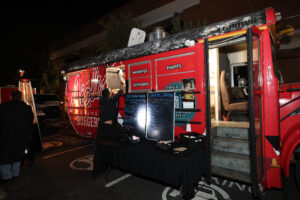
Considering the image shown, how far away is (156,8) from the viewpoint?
13.4m

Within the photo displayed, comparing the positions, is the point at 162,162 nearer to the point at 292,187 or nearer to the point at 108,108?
the point at 108,108

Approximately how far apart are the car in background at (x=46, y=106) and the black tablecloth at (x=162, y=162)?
852cm

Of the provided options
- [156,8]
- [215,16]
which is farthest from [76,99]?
[156,8]

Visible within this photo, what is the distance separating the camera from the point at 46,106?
10297 millimetres

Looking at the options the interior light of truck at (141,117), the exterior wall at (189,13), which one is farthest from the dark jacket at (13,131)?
the exterior wall at (189,13)

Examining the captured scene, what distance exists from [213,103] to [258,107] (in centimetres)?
281

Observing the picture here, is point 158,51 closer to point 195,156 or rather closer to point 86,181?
point 195,156

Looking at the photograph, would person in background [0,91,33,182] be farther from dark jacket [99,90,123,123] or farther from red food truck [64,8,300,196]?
red food truck [64,8,300,196]

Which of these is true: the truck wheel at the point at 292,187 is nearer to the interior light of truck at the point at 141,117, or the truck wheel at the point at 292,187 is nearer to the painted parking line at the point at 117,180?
the interior light of truck at the point at 141,117

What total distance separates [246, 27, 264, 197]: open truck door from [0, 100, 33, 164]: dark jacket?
14.6 feet

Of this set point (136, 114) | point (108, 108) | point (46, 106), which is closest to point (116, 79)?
point (108, 108)

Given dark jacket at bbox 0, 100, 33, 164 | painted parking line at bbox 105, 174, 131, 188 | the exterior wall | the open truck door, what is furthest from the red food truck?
the exterior wall

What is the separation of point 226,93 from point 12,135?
204 inches

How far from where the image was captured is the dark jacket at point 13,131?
371cm
